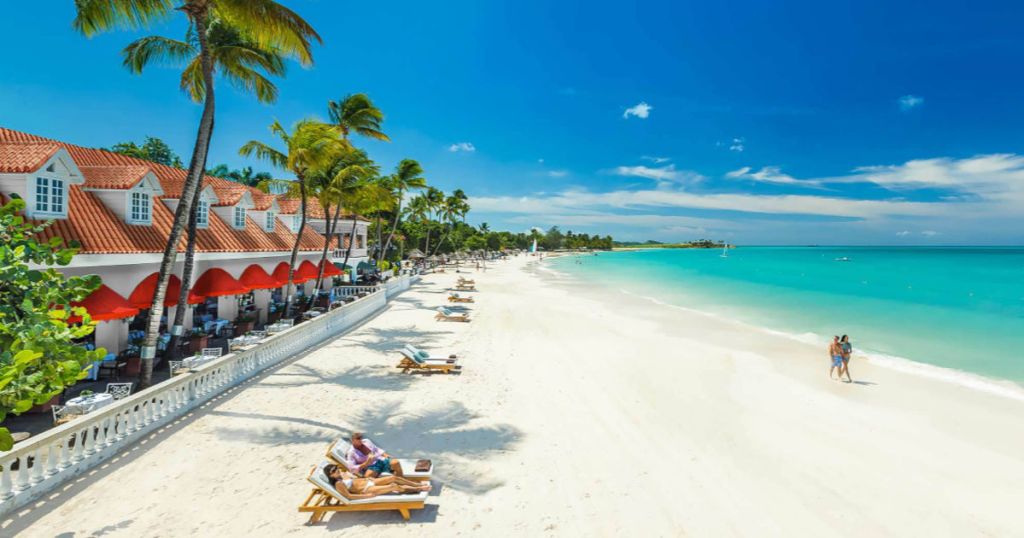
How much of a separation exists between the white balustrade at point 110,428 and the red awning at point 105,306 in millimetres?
1734

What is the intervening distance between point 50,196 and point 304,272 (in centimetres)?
992

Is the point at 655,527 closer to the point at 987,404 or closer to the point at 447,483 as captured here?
the point at 447,483

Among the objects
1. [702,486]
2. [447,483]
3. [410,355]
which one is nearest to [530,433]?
[447,483]

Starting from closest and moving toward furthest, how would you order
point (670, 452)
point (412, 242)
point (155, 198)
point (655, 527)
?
point (655, 527), point (670, 452), point (155, 198), point (412, 242)

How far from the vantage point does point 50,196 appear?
10.6 meters

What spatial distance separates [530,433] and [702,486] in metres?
3.32

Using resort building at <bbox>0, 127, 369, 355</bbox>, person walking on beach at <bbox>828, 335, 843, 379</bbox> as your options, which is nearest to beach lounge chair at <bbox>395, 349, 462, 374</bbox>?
resort building at <bbox>0, 127, 369, 355</bbox>

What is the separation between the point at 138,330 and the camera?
47.3 feet

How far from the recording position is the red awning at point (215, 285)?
1370 centimetres

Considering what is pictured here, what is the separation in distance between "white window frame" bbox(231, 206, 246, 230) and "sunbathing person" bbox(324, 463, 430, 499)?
1523 centimetres

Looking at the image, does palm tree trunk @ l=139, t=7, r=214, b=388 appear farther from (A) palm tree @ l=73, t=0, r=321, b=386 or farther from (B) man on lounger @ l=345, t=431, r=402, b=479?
(B) man on lounger @ l=345, t=431, r=402, b=479

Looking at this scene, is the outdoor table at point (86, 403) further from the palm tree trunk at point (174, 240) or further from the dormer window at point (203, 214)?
the dormer window at point (203, 214)

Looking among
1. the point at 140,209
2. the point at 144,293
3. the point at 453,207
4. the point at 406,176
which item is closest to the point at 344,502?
the point at 144,293

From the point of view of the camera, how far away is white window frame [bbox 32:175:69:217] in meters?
10.2
